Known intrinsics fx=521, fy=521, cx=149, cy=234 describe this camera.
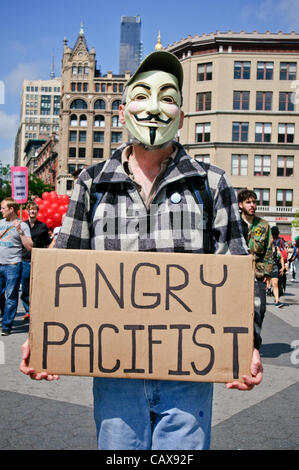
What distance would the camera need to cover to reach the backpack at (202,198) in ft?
7.35

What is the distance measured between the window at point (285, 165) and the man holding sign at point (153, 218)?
157 feet

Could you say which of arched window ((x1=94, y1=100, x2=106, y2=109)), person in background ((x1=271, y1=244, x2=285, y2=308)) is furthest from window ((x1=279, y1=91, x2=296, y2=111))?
person in background ((x1=271, y1=244, x2=285, y2=308))

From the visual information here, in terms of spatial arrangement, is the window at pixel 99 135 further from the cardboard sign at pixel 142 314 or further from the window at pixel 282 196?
the cardboard sign at pixel 142 314

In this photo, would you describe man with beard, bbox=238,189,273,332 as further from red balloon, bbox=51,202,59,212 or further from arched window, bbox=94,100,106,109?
arched window, bbox=94,100,106,109

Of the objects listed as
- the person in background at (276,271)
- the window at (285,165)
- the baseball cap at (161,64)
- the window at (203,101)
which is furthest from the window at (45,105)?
the baseball cap at (161,64)

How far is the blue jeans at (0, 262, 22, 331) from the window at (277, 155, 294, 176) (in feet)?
142

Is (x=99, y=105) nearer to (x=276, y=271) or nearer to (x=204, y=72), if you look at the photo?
(x=204, y=72)

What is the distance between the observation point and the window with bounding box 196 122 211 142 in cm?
4912

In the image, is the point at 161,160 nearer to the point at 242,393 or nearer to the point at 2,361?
the point at 242,393

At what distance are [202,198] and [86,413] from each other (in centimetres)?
284

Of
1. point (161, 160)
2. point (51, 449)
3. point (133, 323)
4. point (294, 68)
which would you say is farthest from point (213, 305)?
point (294, 68)

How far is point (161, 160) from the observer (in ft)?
7.93

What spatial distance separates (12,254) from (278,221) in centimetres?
4269

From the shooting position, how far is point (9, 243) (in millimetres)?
8031
